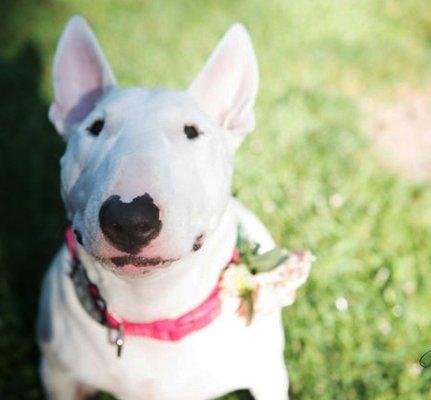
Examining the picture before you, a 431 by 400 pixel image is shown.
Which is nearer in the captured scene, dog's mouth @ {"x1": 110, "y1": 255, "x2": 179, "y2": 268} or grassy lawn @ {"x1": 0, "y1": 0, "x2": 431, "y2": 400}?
dog's mouth @ {"x1": 110, "y1": 255, "x2": 179, "y2": 268}

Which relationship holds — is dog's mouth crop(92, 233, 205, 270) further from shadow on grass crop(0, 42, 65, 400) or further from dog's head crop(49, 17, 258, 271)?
shadow on grass crop(0, 42, 65, 400)

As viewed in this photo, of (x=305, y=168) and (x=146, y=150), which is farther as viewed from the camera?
(x=305, y=168)

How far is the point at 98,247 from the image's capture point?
6.00 ft

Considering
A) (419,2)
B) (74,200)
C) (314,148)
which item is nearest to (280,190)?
(314,148)

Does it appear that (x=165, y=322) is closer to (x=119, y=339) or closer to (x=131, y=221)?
(x=119, y=339)

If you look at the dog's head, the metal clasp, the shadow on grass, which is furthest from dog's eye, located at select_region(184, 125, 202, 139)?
the shadow on grass

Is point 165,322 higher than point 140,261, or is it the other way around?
point 140,261

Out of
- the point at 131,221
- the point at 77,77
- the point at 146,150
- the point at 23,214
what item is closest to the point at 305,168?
the point at 23,214

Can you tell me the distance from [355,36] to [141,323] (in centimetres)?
464

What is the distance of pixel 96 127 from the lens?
207 cm

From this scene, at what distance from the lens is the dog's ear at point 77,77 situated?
91.3 inches

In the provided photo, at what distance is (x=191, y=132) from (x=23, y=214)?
7.06 ft

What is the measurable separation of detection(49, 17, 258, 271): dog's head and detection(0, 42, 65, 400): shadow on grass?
1185mm

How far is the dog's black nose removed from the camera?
1711 millimetres
